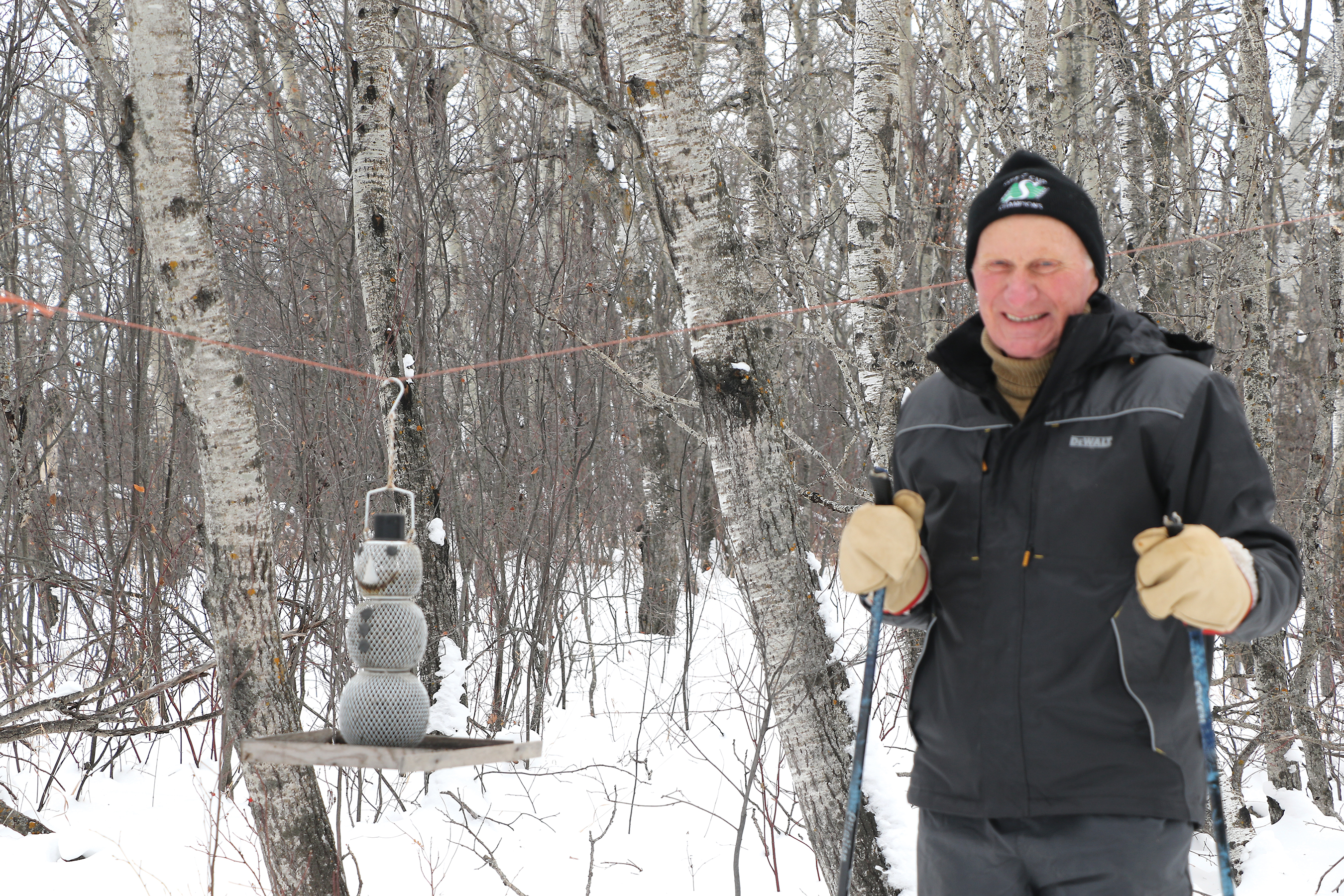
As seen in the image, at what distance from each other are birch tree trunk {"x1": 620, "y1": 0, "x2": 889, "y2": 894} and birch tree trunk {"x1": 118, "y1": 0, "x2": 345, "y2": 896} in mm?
1495

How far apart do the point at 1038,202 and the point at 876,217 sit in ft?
10.1

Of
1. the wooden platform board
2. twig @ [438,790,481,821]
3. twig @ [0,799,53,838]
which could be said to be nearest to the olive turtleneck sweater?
the wooden platform board

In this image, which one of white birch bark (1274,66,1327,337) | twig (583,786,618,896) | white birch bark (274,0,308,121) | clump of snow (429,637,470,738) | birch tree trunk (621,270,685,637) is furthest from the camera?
birch tree trunk (621,270,685,637)

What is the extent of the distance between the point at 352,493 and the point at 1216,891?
4.49 m

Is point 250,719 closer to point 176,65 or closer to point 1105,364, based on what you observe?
point 176,65

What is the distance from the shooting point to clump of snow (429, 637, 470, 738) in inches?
199

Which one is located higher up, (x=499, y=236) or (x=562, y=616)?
(x=499, y=236)

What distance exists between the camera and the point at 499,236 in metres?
6.15

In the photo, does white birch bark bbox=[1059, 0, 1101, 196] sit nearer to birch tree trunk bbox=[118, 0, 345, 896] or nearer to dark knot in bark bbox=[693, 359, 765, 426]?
dark knot in bark bbox=[693, 359, 765, 426]

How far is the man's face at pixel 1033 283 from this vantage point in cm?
181

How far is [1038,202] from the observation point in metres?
1.82

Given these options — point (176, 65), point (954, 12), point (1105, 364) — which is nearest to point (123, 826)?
point (176, 65)

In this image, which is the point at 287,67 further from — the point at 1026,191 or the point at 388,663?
the point at 1026,191

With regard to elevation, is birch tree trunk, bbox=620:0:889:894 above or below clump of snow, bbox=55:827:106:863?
above
